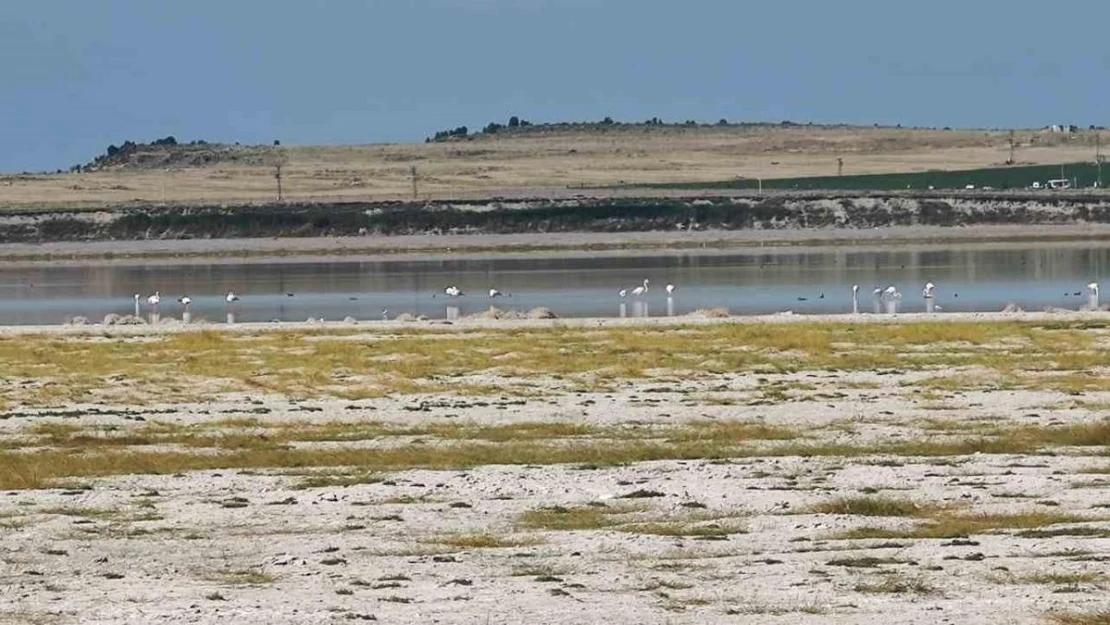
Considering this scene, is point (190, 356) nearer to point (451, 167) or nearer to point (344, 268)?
point (344, 268)

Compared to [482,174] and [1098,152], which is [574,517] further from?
[1098,152]

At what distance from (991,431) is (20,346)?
78.0ft

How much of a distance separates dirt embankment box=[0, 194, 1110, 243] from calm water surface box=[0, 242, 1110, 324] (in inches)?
827

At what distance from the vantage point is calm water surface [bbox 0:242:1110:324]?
55.8 m

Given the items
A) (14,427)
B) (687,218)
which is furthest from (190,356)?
(687,218)

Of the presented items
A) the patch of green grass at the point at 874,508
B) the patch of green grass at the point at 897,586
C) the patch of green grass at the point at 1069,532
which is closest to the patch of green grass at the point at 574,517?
the patch of green grass at the point at 874,508

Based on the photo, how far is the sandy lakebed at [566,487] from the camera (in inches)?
534

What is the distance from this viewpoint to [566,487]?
19.1m

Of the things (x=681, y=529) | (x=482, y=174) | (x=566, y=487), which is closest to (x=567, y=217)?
(x=482, y=174)

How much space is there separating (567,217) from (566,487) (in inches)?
4064

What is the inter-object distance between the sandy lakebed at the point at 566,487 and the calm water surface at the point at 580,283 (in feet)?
61.2

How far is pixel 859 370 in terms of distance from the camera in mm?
32500

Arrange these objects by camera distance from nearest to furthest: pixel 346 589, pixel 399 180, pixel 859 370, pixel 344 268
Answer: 1. pixel 346 589
2. pixel 859 370
3. pixel 344 268
4. pixel 399 180

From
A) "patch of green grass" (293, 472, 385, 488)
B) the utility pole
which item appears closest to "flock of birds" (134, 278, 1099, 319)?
"patch of green grass" (293, 472, 385, 488)
